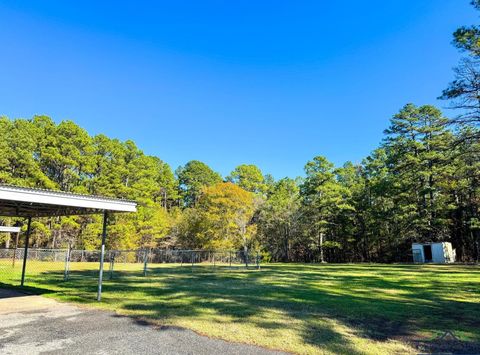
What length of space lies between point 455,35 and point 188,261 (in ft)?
80.9

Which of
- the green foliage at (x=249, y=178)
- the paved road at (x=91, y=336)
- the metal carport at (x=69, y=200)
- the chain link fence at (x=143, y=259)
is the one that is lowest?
the chain link fence at (x=143, y=259)

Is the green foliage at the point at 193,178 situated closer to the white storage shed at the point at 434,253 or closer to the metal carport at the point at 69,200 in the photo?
the white storage shed at the point at 434,253

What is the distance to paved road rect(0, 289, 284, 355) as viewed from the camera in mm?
4379

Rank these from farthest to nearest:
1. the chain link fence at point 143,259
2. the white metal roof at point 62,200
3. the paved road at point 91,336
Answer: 1. the chain link fence at point 143,259
2. the white metal roof at point 62,200
3. the paved road at point 91,336

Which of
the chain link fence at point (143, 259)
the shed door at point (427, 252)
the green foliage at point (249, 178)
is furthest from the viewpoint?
the green foliage at point (249, 178)

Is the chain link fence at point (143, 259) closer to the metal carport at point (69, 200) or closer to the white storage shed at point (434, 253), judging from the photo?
the metal carport at point (69, 200)

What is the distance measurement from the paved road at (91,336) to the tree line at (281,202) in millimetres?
17906

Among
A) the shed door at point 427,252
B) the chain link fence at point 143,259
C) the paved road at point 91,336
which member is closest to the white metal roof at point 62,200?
the paved road at point 91,336

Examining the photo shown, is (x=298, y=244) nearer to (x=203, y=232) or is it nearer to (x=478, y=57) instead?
(x=203, y=232)

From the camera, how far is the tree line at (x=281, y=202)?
28.2 meters

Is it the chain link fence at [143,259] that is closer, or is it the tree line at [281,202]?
the chain link fence at [143,259]

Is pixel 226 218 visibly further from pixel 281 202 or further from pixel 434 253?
pixel 434 253

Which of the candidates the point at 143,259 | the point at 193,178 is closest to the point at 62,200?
the point at 143,259

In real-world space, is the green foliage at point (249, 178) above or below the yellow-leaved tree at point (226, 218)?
above
